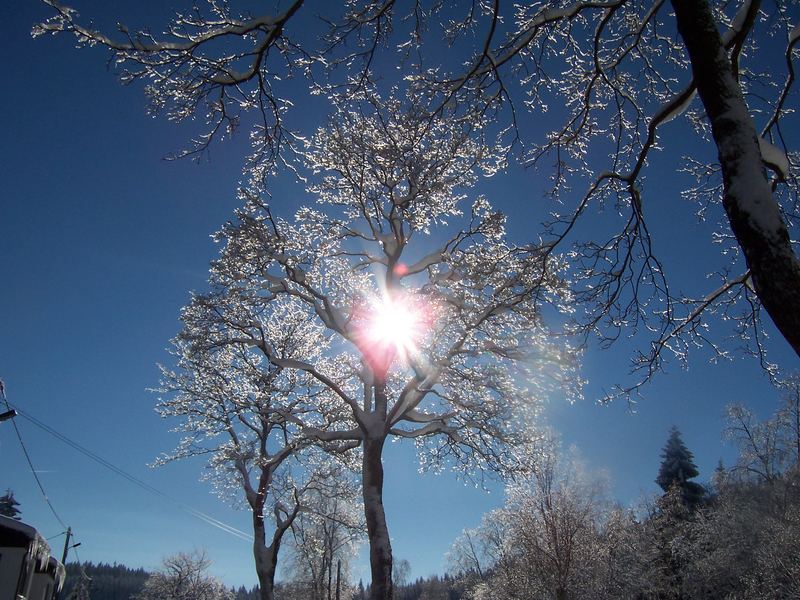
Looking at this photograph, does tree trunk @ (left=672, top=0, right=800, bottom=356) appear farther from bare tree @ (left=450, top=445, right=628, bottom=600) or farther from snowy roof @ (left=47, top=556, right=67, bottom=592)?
snowy roof @ (left=47, top=556, right=67, bottom=592)

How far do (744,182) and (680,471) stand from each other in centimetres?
3546

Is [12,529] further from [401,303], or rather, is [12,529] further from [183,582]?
[183,582]


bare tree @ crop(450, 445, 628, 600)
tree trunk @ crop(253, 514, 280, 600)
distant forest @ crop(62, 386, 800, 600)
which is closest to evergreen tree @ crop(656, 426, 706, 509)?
distant forest @ crop(62, 386, 800, 600)

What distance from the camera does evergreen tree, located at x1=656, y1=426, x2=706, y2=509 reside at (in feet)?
102

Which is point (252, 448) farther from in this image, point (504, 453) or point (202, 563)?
point (202, 563)

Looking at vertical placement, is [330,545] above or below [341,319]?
below

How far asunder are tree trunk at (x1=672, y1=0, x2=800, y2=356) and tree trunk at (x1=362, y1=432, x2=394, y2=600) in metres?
8.12

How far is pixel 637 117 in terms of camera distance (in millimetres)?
5277

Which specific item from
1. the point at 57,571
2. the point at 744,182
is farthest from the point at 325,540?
the point at 744,182

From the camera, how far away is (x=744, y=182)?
2881 millimetres

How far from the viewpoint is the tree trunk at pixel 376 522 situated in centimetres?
867

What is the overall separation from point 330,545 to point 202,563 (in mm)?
25339

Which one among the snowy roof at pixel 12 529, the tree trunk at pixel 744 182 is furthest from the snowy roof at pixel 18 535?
the tree trunk at pixel 744 182

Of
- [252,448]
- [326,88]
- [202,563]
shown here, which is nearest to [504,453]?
[252,448]
